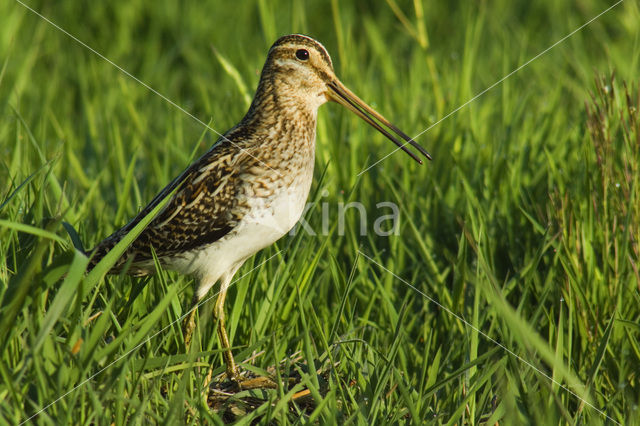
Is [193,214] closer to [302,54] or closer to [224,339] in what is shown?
[224,339]

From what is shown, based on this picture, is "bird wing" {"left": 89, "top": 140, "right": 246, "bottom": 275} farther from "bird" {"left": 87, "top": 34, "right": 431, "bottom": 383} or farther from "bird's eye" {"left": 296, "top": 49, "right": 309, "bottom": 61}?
"bird's eye" {"left": 296, "top": 49, "right": 309, "bottom": 61}

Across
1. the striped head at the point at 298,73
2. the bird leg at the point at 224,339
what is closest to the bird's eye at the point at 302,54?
the striped head at the point at 298,73

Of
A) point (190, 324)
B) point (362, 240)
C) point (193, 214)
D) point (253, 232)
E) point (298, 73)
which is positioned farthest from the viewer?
point (362, 240)

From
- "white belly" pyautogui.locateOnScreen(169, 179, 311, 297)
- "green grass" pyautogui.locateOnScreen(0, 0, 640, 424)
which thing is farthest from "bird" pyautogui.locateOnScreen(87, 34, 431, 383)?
"green grass" pyautogui.locateOnScreen(0, 0, 640, 424)

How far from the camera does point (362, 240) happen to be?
416 cm

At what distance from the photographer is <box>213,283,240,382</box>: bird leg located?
311cm

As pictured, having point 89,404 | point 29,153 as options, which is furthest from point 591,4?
point 89,404

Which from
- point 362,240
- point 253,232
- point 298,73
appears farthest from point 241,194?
point 362,240

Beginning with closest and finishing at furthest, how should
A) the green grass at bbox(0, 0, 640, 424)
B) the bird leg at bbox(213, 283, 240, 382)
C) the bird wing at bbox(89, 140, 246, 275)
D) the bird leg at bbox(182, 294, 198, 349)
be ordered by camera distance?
1. the green grass at bbox(0, 0, 640, 424)
2. the bird leg at bbox(213, 283, 240, 382)
3. the bird wing at bbox(89, 140, 246, 275)
4. the bird leg at bbox(182, 294, 198, 349)

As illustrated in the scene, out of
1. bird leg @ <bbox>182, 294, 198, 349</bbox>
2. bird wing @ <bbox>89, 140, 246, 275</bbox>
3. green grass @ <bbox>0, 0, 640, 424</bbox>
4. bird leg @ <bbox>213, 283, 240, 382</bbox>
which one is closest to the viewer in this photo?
green grass @ <bbox>0, 0, 640, 424</bbox>

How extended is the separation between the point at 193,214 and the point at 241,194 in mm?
228

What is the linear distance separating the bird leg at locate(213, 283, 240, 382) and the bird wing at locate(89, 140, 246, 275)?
0.24m

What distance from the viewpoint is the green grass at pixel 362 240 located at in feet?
8.45

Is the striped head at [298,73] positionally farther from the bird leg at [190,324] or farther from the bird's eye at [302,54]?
the bird leg at [190,324]
